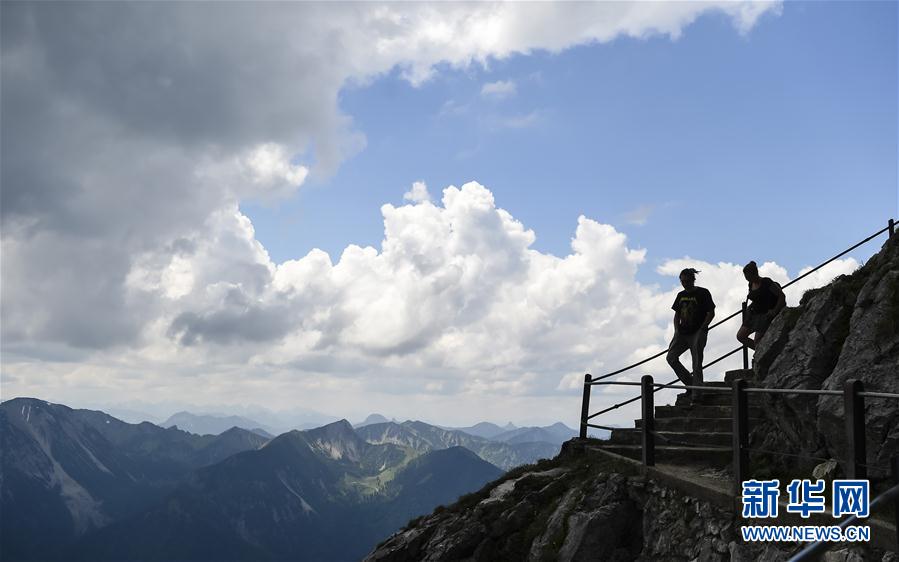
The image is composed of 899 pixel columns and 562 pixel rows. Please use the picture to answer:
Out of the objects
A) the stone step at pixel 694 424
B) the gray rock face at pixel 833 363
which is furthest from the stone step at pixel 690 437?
the gray rock face at pixel 833 363

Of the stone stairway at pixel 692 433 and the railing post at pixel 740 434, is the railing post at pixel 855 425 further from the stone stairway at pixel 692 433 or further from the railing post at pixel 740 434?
the stone stairway at pixel 692 433

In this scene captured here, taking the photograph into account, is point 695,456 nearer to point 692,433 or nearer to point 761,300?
point 692,433

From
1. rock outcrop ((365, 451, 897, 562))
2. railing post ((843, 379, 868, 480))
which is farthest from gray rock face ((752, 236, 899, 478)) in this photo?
rock outcrop ((365, 451, 897, 562))

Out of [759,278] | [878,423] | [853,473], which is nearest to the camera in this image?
[853,473]

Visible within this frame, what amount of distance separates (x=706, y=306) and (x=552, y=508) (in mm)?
5920

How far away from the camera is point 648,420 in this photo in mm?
13531

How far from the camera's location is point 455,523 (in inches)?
655

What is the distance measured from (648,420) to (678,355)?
8.68 ft

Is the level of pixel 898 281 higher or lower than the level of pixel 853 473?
higher

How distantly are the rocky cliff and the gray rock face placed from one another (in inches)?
0.7

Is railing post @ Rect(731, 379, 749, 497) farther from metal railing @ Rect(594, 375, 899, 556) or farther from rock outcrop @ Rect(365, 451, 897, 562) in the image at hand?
rock outcrop @ Rect(365, 451, 897, 562)

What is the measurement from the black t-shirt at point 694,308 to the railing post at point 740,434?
206 inches

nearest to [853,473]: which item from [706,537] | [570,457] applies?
[706,537]

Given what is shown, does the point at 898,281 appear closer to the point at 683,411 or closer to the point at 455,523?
the point at 683,411
